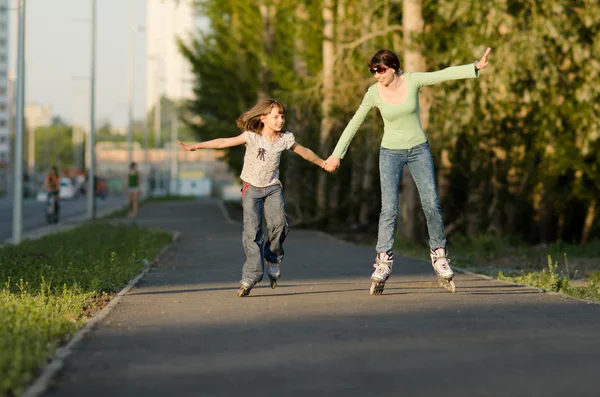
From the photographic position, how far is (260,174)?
10219 millimetres

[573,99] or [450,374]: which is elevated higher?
[573,99]

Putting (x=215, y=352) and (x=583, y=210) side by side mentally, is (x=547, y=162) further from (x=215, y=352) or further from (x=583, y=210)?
(x=215, y=352)

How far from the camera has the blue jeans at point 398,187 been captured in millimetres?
10148

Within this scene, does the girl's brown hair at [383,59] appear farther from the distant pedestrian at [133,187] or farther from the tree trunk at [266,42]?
the distant pedestrian at [133,187]

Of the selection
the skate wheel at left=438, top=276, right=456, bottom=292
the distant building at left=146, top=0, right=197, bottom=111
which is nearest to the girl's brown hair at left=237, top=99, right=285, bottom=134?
the skate wheel at left=438, top=276, right=456, bottom=292

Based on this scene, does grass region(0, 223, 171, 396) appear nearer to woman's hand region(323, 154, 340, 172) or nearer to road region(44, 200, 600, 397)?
road region(44, 200, 600, 397)

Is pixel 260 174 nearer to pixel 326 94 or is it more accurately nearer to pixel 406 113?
pixel 406 113

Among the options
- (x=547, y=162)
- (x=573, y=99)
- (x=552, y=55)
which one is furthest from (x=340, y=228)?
(x=552, y=55)

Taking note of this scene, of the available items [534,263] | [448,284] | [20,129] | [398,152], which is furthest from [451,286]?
[20,129]

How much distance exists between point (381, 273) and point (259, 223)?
1.18 meters

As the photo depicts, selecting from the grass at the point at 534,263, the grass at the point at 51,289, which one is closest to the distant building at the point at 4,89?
the grass at the point at 51,289

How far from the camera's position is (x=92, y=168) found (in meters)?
39.4

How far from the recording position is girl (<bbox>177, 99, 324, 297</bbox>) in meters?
10.1

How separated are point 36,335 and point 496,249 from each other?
40.8ft
